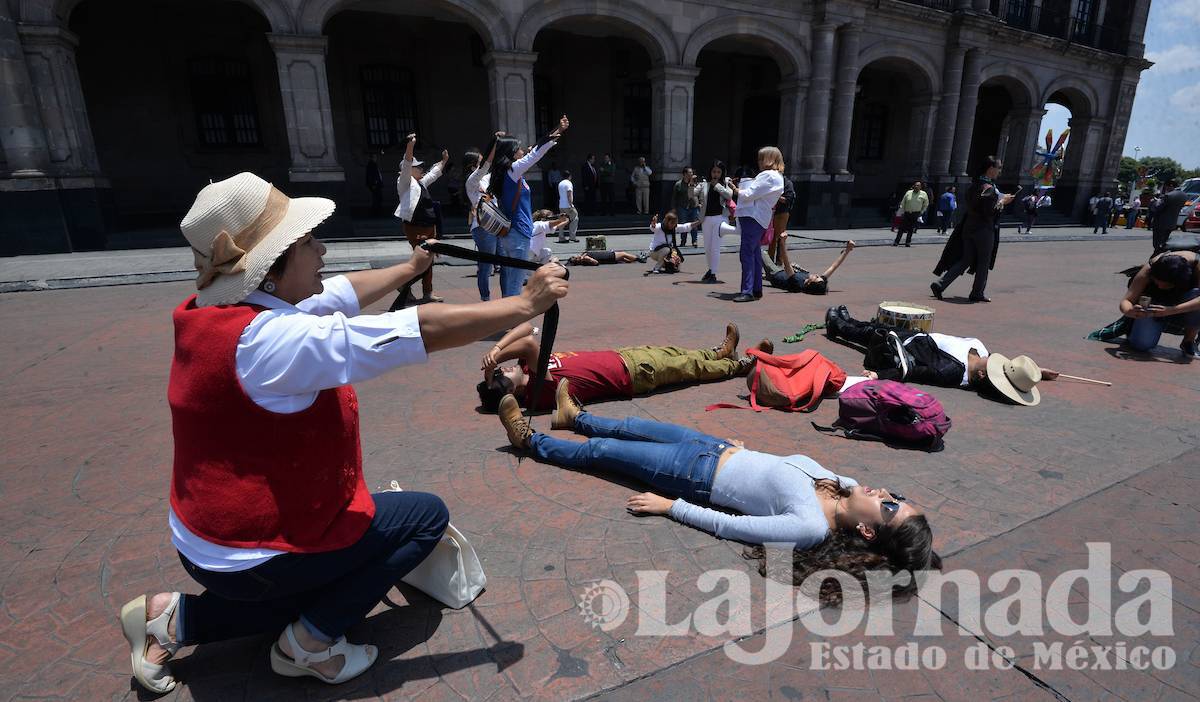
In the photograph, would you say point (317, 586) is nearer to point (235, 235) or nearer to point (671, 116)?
point (235, 235)

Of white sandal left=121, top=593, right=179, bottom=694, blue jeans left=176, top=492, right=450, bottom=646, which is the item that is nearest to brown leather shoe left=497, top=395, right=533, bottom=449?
blue jeans left=176, top=492, right=450, bottom=646

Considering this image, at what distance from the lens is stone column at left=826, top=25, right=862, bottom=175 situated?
17.7 metres

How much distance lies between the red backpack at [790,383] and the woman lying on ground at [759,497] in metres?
1.23

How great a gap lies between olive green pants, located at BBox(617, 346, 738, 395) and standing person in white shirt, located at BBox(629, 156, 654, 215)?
13.7m

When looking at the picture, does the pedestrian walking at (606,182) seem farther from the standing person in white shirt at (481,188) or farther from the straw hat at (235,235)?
the straw hat at (235,235)

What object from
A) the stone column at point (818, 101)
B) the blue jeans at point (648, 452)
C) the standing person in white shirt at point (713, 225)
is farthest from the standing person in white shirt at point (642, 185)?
the blue jeans at point (648, 452)

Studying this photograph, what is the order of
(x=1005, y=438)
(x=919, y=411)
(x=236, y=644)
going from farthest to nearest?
(x=1005, y=438)
(x=919, y=411)
(x=236, y=644)

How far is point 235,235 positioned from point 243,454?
600 millimetres

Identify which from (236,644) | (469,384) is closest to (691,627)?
(236,644)

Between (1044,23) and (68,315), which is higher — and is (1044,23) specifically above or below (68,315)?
above

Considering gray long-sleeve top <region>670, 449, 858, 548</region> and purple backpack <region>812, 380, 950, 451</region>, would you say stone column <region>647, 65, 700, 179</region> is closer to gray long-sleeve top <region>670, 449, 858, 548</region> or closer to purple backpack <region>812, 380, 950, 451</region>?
purple backpack <region>812, 380, 950, 451</region>

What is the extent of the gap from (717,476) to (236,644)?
2.04 m

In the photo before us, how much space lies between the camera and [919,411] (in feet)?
11.4

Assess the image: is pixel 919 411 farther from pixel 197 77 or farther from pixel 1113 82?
pixel 1113 82
